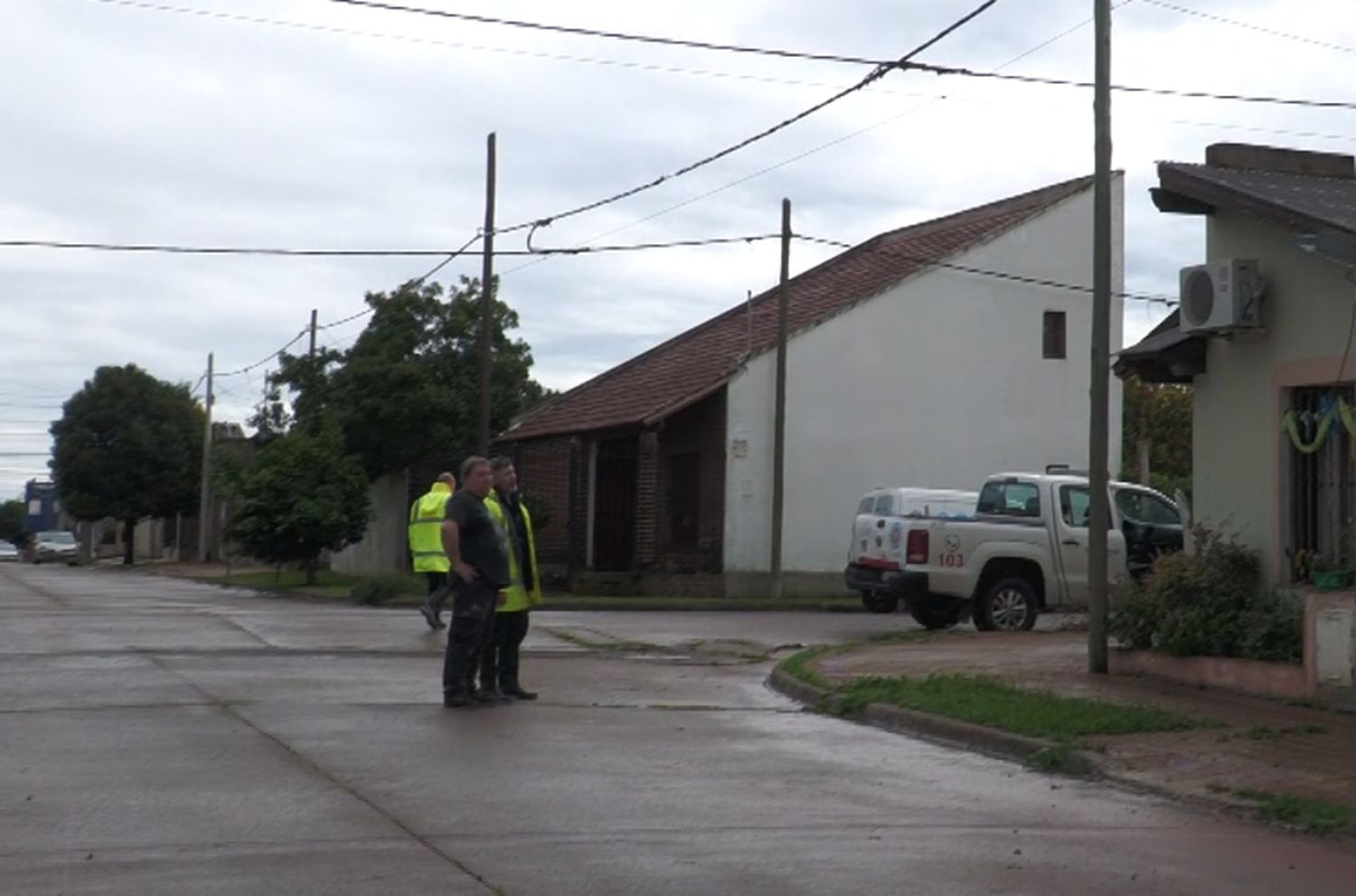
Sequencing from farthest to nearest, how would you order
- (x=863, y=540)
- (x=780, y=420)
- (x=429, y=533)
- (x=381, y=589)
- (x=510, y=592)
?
(x=780, y=420) < (x=381, y=589) < (x=863, y=540) < (x=429, y=533) < (x=510, y=592)

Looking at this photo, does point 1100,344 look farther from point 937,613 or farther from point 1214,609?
point 937,613

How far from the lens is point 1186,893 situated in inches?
300

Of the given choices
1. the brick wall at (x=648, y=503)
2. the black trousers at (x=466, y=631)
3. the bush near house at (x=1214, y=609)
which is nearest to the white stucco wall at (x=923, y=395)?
the brick wall at (x=648, y=503)

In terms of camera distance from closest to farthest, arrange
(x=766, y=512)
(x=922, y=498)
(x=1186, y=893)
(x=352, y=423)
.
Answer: (x=1186, y=893) → (x=922, y=498) → (x=766, y=512) → (x=352, y=423)

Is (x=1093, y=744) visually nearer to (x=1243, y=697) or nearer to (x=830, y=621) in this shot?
(x=1243, y=697)

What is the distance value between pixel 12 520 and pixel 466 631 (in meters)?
135

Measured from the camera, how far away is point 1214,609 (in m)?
14.5

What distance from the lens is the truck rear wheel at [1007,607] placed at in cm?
2170

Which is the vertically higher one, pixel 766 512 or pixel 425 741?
pixel 766 512

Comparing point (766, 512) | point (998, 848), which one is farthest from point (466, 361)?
point (998, 848)

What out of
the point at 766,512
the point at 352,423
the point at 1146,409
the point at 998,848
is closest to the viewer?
the point at 998,848

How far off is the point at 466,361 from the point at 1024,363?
494 inches

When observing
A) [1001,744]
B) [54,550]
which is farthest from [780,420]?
[54,550]

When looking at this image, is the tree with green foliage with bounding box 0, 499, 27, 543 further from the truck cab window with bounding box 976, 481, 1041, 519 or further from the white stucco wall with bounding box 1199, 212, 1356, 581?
the white stucco wall with bounding box 1199, 212, 1356, 581
